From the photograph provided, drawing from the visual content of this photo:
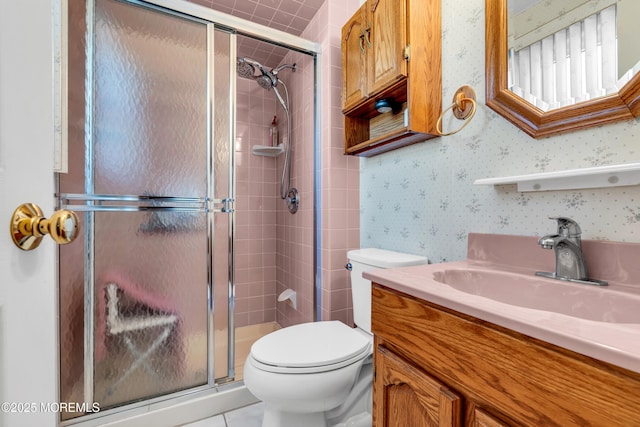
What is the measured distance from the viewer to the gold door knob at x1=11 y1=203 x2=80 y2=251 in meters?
0.36

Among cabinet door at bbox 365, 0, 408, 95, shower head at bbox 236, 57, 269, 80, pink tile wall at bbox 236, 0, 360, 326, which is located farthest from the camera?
shower head at bbox 236, 57, 269, 80

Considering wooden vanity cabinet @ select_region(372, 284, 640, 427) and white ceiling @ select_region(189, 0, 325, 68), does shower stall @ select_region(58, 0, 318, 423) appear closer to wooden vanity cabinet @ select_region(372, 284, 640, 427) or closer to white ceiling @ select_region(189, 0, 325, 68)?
Result: white ceiling @ select_region(189, 0, 325, 68)

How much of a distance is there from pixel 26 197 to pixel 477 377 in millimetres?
765

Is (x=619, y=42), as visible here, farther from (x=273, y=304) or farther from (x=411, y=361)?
(x=273, y=304)

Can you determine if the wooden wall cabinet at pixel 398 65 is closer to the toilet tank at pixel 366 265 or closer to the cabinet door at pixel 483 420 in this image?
the toilet tank at pixel 366 265

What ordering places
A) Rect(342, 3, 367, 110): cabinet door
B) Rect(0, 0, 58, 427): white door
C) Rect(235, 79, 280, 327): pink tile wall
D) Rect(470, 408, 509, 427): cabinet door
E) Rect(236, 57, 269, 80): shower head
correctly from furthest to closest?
Rect(235, 79, 280, 327): pink tile wall → Rect(236, 57, 269, 80): shower head → Rect(342, 3, 367, 110): cabinet door → Rect(470, 408, 509, 427): cabinet door → Rect(0, 0, 58, 427): white door

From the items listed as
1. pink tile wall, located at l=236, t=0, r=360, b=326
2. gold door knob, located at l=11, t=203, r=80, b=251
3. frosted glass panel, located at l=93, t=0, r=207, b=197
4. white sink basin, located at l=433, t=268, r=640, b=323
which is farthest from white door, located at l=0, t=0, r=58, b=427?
pink tile wall, located at l=236, t=0, r=360, b=326

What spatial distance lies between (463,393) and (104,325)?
1.40 metres

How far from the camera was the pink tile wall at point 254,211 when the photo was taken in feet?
7.61

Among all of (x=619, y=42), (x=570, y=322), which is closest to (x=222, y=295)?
(x=570, y=322)

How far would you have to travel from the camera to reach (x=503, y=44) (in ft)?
3.02

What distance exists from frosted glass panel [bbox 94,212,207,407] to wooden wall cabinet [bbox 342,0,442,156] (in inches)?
39.7

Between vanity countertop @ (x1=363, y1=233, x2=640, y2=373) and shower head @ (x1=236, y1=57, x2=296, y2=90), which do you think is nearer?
vanity countertop @ (x1=363, y1=233, x2=640, y2=373)

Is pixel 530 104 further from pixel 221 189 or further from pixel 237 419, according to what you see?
pixel 237 419
